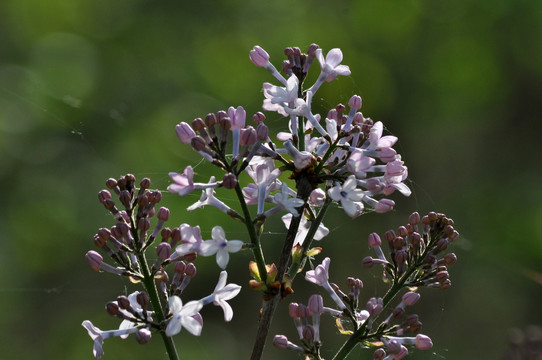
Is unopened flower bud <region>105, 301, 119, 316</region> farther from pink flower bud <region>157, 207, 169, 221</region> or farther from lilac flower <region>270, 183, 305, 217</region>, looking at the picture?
lilac flower <region>270, 183, 305, 217</region>

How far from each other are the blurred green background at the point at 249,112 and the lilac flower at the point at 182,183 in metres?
5.51

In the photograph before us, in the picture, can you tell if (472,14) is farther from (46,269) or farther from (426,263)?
(426,263)

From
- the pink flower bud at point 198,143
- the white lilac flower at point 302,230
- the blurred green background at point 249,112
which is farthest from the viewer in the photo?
the blurred green background at point 249,112

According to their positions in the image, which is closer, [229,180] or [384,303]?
[229,180]

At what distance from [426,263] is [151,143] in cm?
775

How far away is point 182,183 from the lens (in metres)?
1.91

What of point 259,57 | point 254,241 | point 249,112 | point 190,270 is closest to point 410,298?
point 254,241

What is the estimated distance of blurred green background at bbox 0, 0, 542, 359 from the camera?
9.58 metres

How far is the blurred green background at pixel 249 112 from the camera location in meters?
9.58

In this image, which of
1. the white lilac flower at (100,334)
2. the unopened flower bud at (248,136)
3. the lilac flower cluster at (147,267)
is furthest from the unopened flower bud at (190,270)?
the unopened flower bud at (248,136)

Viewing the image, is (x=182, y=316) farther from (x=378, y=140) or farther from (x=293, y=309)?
(x=378, y=140)

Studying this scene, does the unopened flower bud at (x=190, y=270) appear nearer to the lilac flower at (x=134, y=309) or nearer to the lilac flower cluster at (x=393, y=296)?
the lilac flower at (x=134, y=309)

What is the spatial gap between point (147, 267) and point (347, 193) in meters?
0.62

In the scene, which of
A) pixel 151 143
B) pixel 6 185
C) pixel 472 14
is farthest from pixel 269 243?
pixel 472 14
